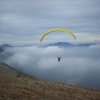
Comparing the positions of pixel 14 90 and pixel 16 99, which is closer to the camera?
pixel 16 99

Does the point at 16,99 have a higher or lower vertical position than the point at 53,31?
lower

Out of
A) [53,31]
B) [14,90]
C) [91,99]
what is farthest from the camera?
[53,31]

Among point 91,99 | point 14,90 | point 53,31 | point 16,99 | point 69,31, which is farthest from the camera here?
point 53,31

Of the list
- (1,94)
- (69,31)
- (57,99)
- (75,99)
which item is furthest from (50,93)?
(69,31)

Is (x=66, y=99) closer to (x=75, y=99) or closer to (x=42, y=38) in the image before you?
(x=75, y=99)

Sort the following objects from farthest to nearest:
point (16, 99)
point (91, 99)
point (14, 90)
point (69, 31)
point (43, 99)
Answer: point (69, 31) < point (91, 99) < point (14, 90) < point (43, 99) < point (16, 99)

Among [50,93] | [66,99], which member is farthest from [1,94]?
[66,99]

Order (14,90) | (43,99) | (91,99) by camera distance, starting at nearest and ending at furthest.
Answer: (43,99) < (14,90) < (91,99)

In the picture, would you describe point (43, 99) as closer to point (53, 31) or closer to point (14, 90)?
point (14, 90)

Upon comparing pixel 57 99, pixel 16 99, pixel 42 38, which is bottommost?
pixel 57 99
